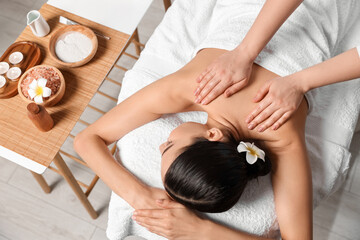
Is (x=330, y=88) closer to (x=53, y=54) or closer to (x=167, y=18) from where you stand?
(x=167, y=18)

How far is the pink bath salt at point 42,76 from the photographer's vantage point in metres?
1.34

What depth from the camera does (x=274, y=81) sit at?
1160mm

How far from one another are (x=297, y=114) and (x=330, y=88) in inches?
11.9

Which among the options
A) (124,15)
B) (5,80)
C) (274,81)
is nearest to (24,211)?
(5,80)

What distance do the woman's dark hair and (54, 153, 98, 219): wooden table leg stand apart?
542mm

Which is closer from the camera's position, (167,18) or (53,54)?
(53,54)

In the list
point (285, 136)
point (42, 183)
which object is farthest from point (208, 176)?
point (42, 183)

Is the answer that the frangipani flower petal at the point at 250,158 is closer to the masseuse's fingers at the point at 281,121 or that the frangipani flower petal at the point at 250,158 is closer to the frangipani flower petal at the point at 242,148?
the frangipani flower petal at the point at 242,148

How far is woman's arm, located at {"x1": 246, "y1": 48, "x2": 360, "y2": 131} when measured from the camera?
114cm

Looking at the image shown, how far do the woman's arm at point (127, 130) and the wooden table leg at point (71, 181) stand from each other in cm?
13

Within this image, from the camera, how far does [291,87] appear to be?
3.84ft

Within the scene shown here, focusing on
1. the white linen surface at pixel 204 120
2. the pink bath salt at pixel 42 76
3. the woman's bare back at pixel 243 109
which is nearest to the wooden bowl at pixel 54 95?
the pink bath salt at pixel 42 76

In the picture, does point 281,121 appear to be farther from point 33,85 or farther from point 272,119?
point 33,85

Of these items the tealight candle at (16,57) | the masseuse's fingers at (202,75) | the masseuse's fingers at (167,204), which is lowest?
the tealight candle at (16,57)
